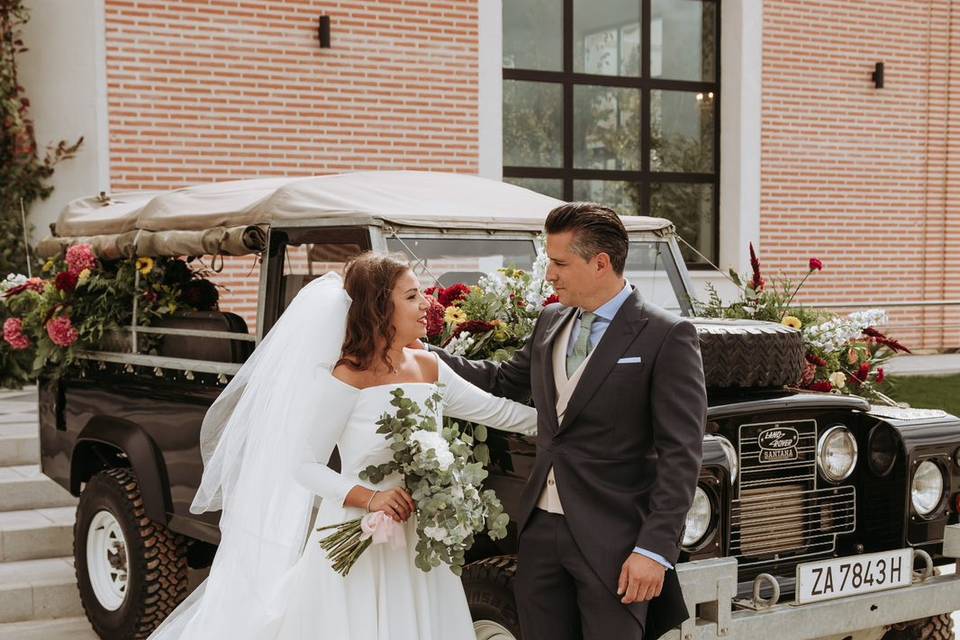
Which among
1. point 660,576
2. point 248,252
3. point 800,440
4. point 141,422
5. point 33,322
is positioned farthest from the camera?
point 33,322

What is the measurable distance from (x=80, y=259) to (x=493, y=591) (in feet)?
10.1

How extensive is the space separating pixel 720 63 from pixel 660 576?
11100 millimetres

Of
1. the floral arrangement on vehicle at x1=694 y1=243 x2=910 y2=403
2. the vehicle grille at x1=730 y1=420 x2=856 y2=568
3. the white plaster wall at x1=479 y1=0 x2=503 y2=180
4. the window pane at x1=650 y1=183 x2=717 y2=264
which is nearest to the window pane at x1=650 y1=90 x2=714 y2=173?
the window pane at x1=650 y1=183 x2=717 y2=264

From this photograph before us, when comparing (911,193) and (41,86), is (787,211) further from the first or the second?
(41,86)

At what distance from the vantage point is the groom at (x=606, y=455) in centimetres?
309

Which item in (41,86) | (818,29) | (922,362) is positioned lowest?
(922,362)

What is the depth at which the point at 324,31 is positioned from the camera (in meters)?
10.6

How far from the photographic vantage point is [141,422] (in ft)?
17.2

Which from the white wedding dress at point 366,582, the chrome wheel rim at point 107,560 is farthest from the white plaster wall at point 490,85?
the white wedding dress at point 366,582

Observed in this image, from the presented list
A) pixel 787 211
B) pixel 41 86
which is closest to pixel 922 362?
pixel 787 211

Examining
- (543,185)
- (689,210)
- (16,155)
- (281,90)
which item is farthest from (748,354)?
(689,210)

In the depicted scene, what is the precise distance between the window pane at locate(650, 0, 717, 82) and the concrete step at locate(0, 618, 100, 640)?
30.6 ft

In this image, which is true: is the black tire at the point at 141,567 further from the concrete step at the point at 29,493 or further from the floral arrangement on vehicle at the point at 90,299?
the concrete step at the point at 29,493

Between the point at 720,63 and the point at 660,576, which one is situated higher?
the point at 720,63
